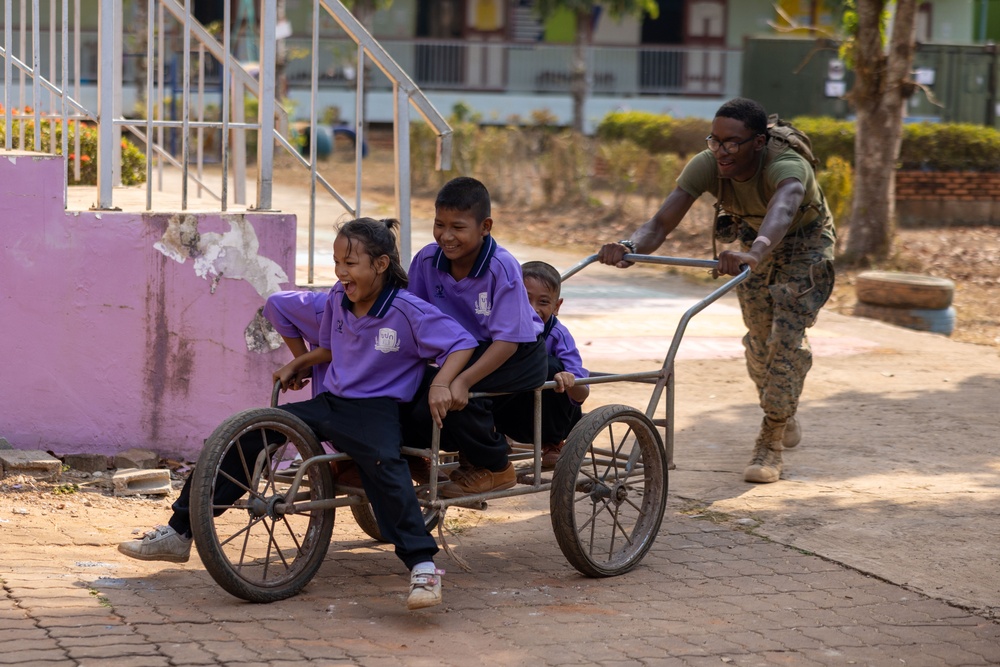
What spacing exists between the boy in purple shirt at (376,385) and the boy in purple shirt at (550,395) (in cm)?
48

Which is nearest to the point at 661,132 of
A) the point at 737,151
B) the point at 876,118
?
the point at 876,118

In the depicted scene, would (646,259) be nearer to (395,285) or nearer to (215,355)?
(395,285)

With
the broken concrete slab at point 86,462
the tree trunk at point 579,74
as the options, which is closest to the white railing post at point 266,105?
the broken concrete slab at point 86,462

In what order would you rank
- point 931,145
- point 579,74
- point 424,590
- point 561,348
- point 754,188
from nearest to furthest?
1. point 424,590
2. point 561,348
3. point 754,188
4. point 931,145
5. point 579,74

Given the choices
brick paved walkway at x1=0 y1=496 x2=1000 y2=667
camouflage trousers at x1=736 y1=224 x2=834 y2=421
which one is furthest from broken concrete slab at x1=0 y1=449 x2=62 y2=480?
camouflage trousers at x1=736 y1=224 x2=834 y2=421

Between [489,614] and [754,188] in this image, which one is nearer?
[489,614]

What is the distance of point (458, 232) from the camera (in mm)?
4074

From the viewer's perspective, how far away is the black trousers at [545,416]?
440cm

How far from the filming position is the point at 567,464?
4172 mm

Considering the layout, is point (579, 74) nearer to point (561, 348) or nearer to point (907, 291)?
point (907, 291)

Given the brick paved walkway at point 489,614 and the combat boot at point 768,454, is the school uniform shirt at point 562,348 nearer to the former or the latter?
the brick paved walkway at point 489,614

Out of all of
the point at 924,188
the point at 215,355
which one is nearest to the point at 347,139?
the point at 924,188

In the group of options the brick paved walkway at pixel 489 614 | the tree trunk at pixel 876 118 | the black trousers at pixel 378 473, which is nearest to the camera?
the brick paved walkway at pixel 489 614

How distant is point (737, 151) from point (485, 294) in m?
1.78
